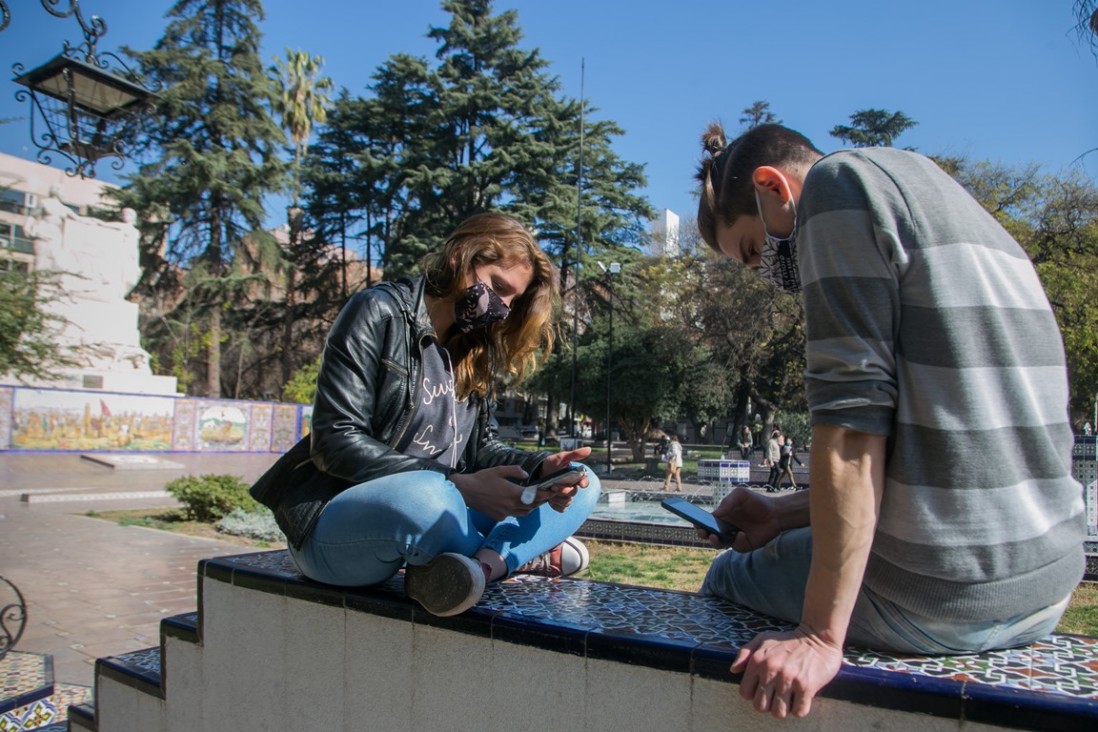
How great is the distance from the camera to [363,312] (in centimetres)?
211

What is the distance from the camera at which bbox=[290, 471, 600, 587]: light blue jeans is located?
6.07 ft

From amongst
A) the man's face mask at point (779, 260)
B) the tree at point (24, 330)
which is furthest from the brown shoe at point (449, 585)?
the tree at point (24, 330)

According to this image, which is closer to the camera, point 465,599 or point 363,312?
point 465,599

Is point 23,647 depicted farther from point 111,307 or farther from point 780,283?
point 111,307

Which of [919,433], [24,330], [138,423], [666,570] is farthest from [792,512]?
[138,423]

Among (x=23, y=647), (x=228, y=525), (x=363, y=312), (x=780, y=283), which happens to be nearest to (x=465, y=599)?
(x=363, y=312)

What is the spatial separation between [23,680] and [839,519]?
4.11 m

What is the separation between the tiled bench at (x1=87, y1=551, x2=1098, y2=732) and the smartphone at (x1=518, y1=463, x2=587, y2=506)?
0.84 feet

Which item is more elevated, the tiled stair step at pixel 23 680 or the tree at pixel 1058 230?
the tree at pixel 1058 230

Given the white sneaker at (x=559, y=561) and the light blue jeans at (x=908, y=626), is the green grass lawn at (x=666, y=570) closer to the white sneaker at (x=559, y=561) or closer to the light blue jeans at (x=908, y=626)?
the white sneaker at (x=559, y=561)

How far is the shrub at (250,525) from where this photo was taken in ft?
36.1

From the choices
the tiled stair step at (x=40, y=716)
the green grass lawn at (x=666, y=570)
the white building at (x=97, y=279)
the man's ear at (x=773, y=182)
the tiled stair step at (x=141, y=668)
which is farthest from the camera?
the white building at (x=97, y=279)

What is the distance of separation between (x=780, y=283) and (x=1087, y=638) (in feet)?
3.11

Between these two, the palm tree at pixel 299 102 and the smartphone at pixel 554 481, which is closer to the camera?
the smartphone at pixel 554 481
